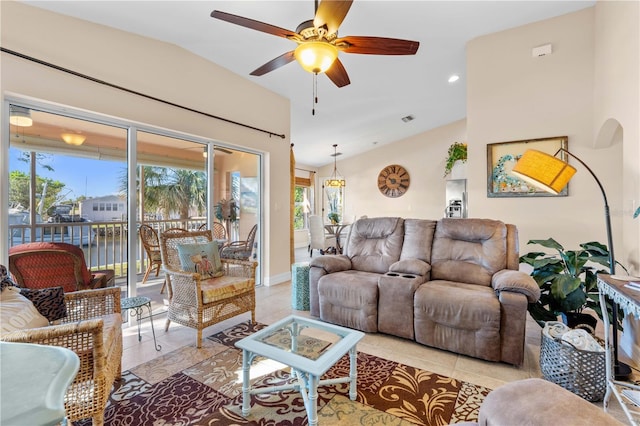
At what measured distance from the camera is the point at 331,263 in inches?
123

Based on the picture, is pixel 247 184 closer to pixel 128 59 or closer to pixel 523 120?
pixel 128 59

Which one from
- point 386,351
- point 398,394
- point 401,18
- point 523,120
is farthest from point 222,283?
point 523,120

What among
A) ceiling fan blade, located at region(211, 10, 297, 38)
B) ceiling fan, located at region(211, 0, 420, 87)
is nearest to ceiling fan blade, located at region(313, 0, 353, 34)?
ceiling fan, located at region(211, 0, 420, 87)

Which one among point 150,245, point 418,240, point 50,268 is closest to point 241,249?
point 150,245

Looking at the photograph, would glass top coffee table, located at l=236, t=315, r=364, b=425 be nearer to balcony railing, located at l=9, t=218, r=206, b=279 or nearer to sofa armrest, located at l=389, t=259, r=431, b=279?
sofa armrest, located at l=389, t=259, r=431, b=279

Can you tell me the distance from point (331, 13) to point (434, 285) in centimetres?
224

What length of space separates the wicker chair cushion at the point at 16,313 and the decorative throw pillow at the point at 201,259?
4.12ft

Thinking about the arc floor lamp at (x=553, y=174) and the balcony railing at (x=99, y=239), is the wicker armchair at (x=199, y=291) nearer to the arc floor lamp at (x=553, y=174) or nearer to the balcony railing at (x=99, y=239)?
the balcony railing at (x=99, y=239)

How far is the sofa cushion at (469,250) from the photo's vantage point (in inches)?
105

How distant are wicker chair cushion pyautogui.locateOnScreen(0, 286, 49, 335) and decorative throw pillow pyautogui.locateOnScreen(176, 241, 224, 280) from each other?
1256mm

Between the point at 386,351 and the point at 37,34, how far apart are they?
375 cm

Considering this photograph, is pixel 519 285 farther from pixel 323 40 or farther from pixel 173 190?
pixel 173 190

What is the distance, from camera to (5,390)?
0.57 meters

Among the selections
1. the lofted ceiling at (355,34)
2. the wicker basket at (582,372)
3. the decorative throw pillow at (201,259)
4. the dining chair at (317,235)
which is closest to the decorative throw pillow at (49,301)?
the decorative throw pillow at (201,259)
